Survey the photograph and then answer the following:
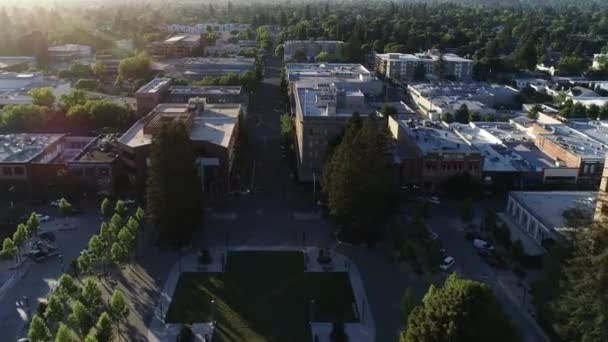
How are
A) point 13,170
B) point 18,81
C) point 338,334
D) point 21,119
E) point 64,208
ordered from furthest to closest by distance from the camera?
point 18,81
point 21,119
point 13,170
point 64,208
point 338,334

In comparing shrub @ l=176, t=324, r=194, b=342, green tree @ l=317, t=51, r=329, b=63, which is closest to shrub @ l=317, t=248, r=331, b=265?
shrub @ l=176, t=324, r=194, b=342

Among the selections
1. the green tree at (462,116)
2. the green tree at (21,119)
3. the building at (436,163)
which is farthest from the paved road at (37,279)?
the green tree at (462,116)

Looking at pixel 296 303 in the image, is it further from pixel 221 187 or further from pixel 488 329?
pixel 221 187

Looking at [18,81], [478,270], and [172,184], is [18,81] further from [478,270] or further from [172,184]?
[478,270]

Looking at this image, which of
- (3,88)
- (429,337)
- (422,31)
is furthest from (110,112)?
(422,31)

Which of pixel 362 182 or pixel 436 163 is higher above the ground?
pixel 362 182

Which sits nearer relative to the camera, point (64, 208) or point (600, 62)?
point (64, 208)

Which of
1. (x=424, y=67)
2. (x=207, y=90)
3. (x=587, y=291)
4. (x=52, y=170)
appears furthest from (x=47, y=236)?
(x=424, y=67)
